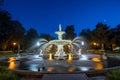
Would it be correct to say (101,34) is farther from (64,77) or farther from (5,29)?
(64,77)

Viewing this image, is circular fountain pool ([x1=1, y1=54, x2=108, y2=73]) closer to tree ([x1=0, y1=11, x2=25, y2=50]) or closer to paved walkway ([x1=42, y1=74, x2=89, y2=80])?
paved walkway ([x1=42, y1=74, x2=89, y2=80])

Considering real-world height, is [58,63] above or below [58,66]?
above

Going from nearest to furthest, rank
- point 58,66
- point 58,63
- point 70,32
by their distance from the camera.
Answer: point 58,66, point 58,63, point 70,32

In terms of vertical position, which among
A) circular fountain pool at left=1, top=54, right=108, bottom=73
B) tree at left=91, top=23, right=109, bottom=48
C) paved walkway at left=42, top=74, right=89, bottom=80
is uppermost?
tree at left=91, top=23, right=109, bottom=48

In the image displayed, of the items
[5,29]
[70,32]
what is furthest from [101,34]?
[70,32]

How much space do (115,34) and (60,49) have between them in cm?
2535

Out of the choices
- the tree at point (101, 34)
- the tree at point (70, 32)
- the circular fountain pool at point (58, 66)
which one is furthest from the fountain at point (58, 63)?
the tree at point (70, 32)

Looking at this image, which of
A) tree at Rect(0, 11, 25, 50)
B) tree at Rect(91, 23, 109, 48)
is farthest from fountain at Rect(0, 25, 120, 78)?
tree at Rect(91, 23, 109, 48)

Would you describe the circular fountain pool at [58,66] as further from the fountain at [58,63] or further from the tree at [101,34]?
the tree at [101,34]

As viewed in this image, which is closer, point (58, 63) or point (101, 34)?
point (58, 63)

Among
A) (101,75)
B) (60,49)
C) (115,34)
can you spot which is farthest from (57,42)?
(115,34)

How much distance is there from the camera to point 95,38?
58.9 metres

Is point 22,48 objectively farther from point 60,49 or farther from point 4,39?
point 60,49

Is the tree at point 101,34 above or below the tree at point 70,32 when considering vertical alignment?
below
